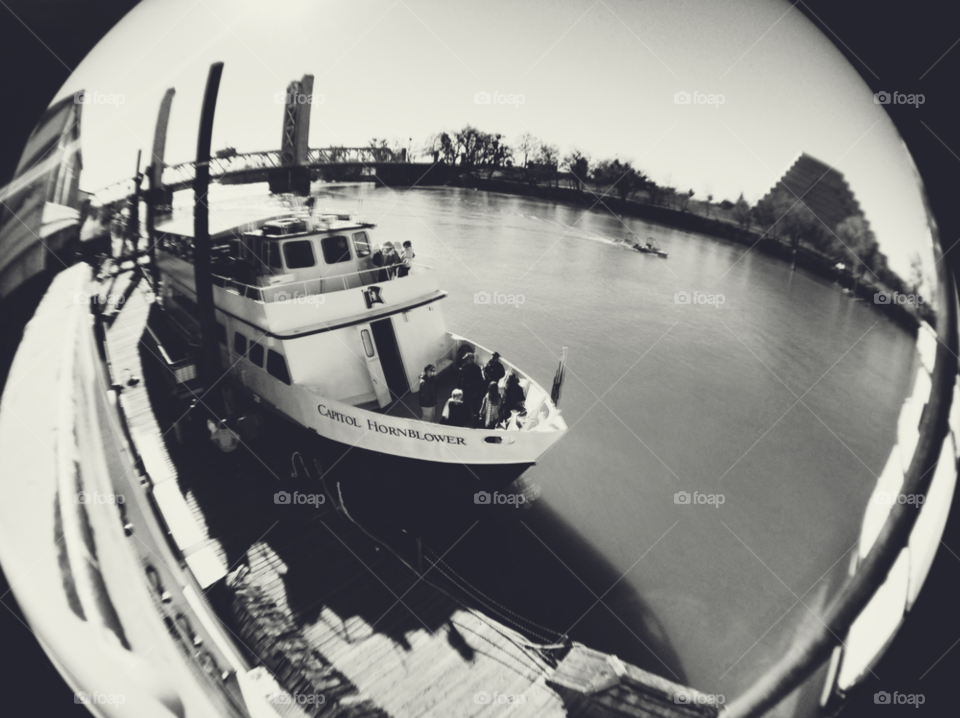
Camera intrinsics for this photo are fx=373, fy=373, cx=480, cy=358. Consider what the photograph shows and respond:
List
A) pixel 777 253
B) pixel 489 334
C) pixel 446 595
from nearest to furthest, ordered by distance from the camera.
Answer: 1. pixel 777 253
2. pixel 446 595
3. pixel 489 334

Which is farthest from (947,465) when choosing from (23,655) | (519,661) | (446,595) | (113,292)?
(113,292)

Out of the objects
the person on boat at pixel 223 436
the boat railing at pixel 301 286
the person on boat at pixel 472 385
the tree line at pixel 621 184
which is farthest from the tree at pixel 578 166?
the person on boat at pixel 223 436

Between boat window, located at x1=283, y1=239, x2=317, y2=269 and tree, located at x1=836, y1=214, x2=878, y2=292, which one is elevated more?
tree, located at x1=836, y1=214, x2=878, y2=292

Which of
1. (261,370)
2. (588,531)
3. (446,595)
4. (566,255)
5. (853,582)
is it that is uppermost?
(566,255)

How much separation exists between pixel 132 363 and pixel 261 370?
990mm

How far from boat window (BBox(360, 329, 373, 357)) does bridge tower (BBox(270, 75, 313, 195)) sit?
1.64 m

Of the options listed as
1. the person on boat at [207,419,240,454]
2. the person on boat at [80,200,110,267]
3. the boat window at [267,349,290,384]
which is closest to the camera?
the person on boat at [80,200,110,267]

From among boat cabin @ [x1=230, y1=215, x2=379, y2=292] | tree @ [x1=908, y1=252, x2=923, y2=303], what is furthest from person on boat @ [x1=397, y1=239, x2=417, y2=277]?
tree @ [x1=908, y1=252, x2=923, y2=303]

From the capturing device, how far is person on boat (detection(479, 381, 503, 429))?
377 centimetres

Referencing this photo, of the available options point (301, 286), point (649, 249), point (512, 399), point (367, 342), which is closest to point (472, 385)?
point (512, 399)

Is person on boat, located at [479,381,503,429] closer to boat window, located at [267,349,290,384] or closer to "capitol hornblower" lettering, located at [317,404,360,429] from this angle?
"capitol hornblower" lettering, located at [317,404,360,429]

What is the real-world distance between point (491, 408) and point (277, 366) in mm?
2217

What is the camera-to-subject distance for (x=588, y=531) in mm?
4605

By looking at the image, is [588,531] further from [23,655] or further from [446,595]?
[23,655]
